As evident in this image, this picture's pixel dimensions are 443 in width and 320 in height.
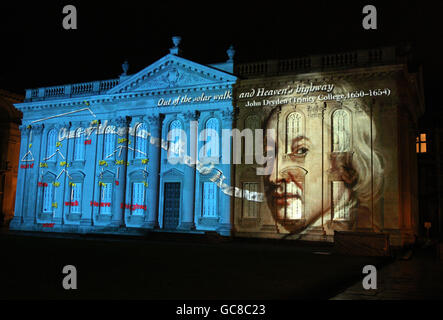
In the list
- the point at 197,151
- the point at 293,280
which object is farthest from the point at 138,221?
the point at 293,280

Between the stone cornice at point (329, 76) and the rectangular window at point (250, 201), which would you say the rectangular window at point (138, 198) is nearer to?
the rectangular window at point (250, 201)

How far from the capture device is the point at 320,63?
89.5ft

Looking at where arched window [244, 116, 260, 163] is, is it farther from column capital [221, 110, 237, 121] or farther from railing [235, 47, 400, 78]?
railing [235, 47, 400, 78]

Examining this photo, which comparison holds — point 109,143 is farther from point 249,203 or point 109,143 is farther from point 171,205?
point 249,203

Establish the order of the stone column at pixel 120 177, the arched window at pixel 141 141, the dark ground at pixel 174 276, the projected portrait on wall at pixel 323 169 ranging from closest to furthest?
the dark ground at pixel 174 276, the projected portrait on wall at pixel 323 169, the stone column at pixel 120 177, the arched window at pixel 141 141

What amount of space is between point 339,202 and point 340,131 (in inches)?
159

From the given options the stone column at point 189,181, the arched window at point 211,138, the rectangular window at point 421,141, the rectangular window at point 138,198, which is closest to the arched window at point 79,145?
the rectangular window at point 138,198

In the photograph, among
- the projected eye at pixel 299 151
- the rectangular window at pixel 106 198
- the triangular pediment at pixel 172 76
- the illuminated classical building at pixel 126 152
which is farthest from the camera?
the rectangular window at pixel 106 198

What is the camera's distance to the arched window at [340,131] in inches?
1033

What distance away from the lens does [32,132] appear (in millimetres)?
36094

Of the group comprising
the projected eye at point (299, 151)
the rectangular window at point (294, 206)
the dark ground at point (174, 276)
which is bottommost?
the dark ground at point (174, 276)

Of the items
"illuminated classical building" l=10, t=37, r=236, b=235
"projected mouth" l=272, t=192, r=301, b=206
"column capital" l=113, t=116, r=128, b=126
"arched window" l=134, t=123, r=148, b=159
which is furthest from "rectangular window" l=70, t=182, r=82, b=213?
"projected mouth" l=272, t=192, r=301, b=206
